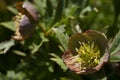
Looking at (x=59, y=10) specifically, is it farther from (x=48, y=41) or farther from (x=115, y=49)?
(x=115, y=49)

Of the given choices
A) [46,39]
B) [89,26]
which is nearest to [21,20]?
[46,39]

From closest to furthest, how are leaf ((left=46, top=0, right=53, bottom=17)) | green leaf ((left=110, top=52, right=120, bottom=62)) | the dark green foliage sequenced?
green leaf ((left=110, top=52, right=120, bottom=62)), the dark green foliage, leaf ((left=46, top=0, right=53, bottom=17))

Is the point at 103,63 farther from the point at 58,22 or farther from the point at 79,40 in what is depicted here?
the point at 58,22

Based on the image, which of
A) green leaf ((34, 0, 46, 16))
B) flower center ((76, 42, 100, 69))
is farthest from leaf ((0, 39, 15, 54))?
flower center ((76, 42, 100, 69))

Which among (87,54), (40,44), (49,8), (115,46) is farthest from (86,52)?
(49,8)

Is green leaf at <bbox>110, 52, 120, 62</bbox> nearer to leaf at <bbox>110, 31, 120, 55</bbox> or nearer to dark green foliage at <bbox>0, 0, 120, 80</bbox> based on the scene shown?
leaf at <bbox>110, 31, 120, 55</bbox>

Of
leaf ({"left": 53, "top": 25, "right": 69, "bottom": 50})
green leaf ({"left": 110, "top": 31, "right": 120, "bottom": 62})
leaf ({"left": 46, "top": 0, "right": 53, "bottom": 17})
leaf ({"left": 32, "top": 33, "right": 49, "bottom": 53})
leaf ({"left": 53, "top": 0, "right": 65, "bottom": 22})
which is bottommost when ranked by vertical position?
green leaf ({"left": 110, "top": 31, "right": 120, "bottom": 62})
